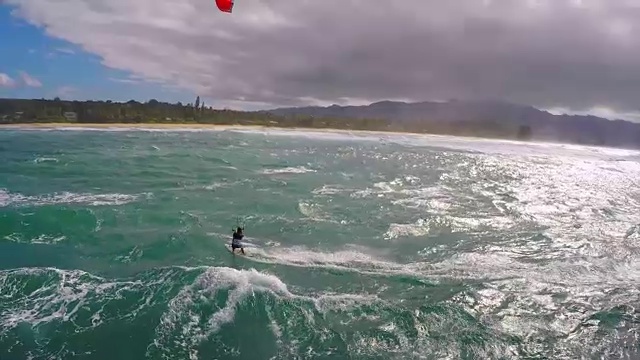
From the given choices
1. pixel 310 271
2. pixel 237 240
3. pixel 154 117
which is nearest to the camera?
pixel 310 271

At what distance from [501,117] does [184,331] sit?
177m

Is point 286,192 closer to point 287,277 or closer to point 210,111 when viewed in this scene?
point 287,277

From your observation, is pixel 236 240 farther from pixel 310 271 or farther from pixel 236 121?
pixel 236 121

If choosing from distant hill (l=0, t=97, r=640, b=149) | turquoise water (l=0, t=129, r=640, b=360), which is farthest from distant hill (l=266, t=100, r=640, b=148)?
turquoise water (l=0, t=129, r=640, b=360)

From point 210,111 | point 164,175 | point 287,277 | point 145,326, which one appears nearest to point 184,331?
point 145,326

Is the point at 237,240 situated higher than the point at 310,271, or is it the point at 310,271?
the point at 237,240

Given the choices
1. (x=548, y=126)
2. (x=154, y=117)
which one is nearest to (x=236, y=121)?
(x=154, y=117)

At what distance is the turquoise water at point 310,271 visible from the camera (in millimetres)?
12602

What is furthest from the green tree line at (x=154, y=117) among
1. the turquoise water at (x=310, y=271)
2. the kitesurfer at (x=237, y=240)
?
the kitesurfer at (x=237, y=240)

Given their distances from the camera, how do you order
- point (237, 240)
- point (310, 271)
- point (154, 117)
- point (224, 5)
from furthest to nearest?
point (154, 117) → point (237, 240) → point (310, 271) → point (224, 5)

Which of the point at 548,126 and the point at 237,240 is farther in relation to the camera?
the point at 548,126

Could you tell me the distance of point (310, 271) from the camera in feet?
56.3

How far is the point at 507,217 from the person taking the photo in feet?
87.5

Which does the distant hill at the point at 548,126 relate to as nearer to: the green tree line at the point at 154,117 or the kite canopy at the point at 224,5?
the green tree line at the point at 154,117
